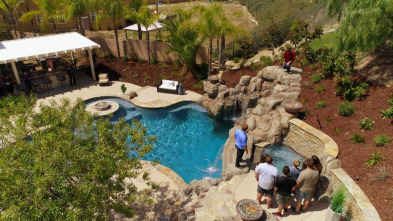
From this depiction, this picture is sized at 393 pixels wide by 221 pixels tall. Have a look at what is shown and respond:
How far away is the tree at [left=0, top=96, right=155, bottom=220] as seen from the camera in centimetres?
549

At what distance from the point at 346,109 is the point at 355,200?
5.34 metres

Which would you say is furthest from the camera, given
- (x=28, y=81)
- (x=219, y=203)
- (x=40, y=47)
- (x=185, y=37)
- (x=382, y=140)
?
(x=40, y=47)

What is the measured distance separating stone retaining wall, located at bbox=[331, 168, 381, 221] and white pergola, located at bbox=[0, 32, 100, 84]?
1809cm

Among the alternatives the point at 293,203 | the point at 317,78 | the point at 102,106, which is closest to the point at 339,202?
the point at 293,203

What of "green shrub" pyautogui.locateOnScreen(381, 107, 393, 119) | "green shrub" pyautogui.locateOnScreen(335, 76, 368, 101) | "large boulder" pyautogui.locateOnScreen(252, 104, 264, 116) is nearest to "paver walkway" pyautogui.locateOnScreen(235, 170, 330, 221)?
"green shrub" pyautogui.locateOnScreen(381, 107, 393, 119)

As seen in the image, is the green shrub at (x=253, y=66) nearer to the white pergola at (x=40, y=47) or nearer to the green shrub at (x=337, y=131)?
the green shrub at (x=337, y=131)

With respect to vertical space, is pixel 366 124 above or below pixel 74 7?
below

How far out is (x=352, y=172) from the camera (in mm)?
10070

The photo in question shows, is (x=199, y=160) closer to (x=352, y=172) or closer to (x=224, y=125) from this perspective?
(x=224, y=125)

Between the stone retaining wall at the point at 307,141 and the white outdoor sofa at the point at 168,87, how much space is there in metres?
9.12

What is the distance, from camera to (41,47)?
20.7 metres

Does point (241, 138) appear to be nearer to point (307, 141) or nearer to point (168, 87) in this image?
point (307, 141)

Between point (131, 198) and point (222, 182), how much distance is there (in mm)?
4805

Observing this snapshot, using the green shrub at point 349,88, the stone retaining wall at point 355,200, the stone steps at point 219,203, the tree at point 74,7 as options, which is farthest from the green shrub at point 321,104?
the tree at point 74,7
